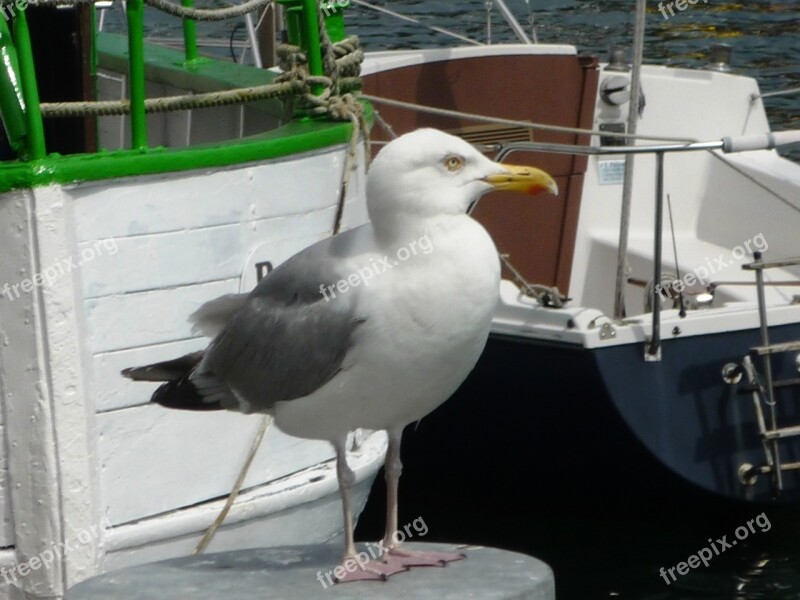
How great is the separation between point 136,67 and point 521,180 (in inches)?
54.5

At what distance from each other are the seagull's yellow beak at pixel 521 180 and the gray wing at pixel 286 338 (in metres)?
0.38

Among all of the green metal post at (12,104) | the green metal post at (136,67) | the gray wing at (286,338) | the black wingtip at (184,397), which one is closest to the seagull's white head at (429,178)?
the gray wing at (286,338)

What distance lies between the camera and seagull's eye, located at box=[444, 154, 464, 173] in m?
3.17

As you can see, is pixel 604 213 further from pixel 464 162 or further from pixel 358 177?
pixel 464 162

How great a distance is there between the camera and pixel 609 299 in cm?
784

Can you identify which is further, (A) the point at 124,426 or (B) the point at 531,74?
(B) the point at 531,74

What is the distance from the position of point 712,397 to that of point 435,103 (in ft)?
7.49

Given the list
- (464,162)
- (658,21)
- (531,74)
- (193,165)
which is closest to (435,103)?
(531,74)

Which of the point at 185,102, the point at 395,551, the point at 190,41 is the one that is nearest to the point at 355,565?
the point at 395,551

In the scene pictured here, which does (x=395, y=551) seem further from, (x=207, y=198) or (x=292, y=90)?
(x=292, y=90)

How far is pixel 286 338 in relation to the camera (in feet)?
11.2

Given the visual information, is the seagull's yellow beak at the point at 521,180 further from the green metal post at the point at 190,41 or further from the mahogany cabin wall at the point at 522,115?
the mahogany cabin wall at the point at 522,115

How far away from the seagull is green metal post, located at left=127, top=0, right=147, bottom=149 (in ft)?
2.76

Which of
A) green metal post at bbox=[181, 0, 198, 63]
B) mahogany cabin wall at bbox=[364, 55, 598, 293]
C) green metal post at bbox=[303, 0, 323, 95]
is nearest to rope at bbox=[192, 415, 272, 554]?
green metal post at bbox=[303, 0, 323, 95]
